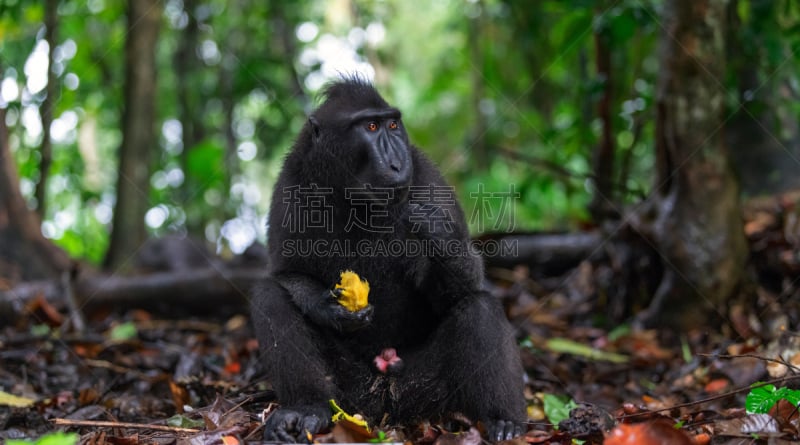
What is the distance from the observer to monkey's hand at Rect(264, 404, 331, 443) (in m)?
3.46

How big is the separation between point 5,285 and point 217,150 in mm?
3558

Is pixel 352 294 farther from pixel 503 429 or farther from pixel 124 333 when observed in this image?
pixel 124 333

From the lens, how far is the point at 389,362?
4172mm

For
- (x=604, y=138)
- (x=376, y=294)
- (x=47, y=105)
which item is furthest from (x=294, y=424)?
(x=47, y=105)

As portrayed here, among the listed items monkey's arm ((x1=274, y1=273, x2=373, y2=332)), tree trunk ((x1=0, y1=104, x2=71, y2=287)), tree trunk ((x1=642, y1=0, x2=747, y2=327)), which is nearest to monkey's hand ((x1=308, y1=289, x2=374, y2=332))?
monkey's arm ((x1=274, y1=273, x2=373, y2=332))

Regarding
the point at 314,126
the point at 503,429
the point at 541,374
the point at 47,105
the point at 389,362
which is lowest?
the point at 541,374

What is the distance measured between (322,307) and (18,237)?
5.22m

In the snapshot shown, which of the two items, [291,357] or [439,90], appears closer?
[291,357]

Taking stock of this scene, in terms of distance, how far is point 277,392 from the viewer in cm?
389

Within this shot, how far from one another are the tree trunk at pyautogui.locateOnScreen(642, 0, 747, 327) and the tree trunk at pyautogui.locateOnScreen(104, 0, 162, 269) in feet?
19.7

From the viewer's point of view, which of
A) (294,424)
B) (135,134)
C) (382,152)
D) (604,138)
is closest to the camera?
(294,424)

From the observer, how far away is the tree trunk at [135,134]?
29.0 ft

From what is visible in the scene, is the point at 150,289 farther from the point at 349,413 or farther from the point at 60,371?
the point at 349,413

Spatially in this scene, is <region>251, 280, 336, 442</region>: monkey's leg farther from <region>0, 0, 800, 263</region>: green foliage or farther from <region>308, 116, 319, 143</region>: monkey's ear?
<region>0, 0, 800, 263</region>: green foliage
